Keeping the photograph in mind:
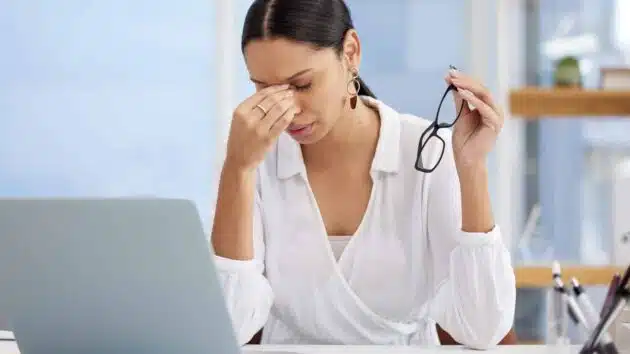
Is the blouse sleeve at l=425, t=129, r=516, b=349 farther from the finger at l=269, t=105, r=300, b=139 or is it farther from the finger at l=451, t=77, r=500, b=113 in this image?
the finger at l=269, t=105, r=300, b=139

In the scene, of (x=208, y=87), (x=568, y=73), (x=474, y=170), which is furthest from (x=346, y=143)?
(x=208, y=87)

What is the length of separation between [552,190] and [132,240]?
242 cm

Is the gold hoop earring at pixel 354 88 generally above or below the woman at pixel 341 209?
above

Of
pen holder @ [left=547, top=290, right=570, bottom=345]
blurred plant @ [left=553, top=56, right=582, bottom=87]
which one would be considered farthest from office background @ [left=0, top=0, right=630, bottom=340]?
pen holder @ [left=547, top=290, right=570, bottom=345]

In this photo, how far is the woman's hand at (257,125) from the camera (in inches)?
63.4

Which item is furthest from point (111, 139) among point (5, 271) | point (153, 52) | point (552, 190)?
point (5, 271)

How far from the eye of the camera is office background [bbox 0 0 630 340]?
324 cm

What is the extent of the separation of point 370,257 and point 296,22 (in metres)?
0.44

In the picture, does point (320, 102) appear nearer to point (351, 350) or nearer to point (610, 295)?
point (351, 350)

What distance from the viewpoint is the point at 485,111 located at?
160 centimetres

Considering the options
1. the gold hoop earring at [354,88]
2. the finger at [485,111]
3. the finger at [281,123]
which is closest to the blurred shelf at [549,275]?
the gold hoop earring at [354,88]

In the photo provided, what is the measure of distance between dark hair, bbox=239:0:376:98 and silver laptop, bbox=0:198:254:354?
2.20ft

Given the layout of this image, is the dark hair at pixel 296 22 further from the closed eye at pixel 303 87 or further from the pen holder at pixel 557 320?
the pen holder at pixel 557 320

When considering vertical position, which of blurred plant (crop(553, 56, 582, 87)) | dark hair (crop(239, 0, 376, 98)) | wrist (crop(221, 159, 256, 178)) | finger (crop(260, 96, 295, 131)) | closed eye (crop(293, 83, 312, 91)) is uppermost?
dark hair (crop(239, 0, 376, 98))
